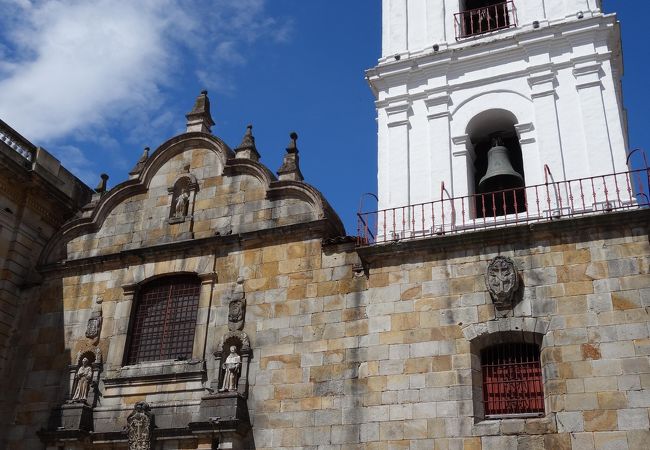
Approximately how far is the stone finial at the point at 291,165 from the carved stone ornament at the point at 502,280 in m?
4.68

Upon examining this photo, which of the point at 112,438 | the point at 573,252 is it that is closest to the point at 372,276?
the point at 573,252

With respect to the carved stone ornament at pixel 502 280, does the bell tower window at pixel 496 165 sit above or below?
above

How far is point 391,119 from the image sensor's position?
1527cm

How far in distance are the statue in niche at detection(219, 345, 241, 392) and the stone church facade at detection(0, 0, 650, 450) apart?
4 centimetres

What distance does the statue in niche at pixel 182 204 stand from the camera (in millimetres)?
15922

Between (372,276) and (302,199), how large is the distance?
2.41m

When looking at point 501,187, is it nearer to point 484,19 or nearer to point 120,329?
point 484,19

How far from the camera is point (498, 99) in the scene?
48.4 ft

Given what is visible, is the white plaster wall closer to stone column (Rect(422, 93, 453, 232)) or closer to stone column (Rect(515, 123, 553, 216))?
stone column (Rect(422, 93, 453, 232))

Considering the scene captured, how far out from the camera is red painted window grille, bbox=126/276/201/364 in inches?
572

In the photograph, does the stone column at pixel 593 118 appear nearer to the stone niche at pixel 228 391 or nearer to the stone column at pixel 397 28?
the stone column at pixel 397 28

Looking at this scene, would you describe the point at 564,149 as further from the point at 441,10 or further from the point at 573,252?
the point at 441,10

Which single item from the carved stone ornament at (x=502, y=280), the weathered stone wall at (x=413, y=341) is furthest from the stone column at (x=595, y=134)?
the carved stone ornament at (x=502, y=280)

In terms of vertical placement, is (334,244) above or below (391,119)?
below
